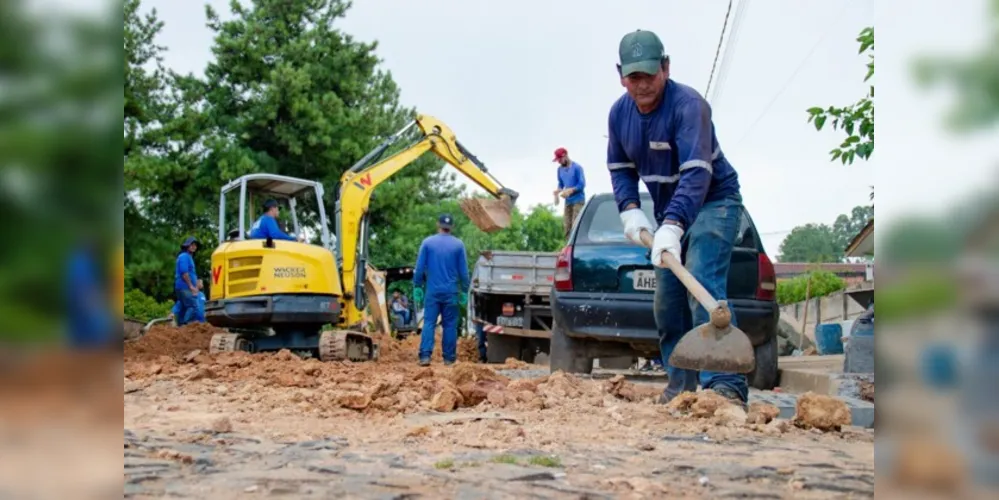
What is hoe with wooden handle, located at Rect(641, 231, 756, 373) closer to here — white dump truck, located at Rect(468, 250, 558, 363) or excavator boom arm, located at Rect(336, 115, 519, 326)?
white dump truck, located at Rect(468, 250, 558, 363)

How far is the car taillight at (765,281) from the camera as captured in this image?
7129mm

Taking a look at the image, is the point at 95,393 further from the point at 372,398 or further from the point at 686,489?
the point at 372,398

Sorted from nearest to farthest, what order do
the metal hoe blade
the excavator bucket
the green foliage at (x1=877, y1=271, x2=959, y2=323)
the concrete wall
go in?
the green foliage at (x1=877, y1=271, x2=959, y2=323)
the metal hoe blade
the excavator bucket
the concrete wall

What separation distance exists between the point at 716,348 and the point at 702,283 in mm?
654

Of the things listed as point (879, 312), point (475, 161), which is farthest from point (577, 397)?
point (475, 161)

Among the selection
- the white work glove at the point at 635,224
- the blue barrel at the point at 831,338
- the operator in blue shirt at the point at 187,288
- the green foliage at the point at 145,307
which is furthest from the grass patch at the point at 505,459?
the green foliage at the point at 145,307

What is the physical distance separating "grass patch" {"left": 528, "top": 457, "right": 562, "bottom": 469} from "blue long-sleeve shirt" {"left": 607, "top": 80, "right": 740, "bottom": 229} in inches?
77.8

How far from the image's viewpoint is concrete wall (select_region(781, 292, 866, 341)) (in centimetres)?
2361

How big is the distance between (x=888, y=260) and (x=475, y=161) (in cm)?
1543

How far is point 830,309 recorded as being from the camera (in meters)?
26.2

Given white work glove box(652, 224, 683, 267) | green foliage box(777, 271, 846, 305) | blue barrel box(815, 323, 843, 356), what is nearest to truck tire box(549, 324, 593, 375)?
white work glove box(652, 224, 683, 267)

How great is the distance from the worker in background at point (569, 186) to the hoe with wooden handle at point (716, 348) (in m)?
9.71

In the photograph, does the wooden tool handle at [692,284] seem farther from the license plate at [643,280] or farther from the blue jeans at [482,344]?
the blue jeans at [482,344]

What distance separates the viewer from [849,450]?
3.48 metres
